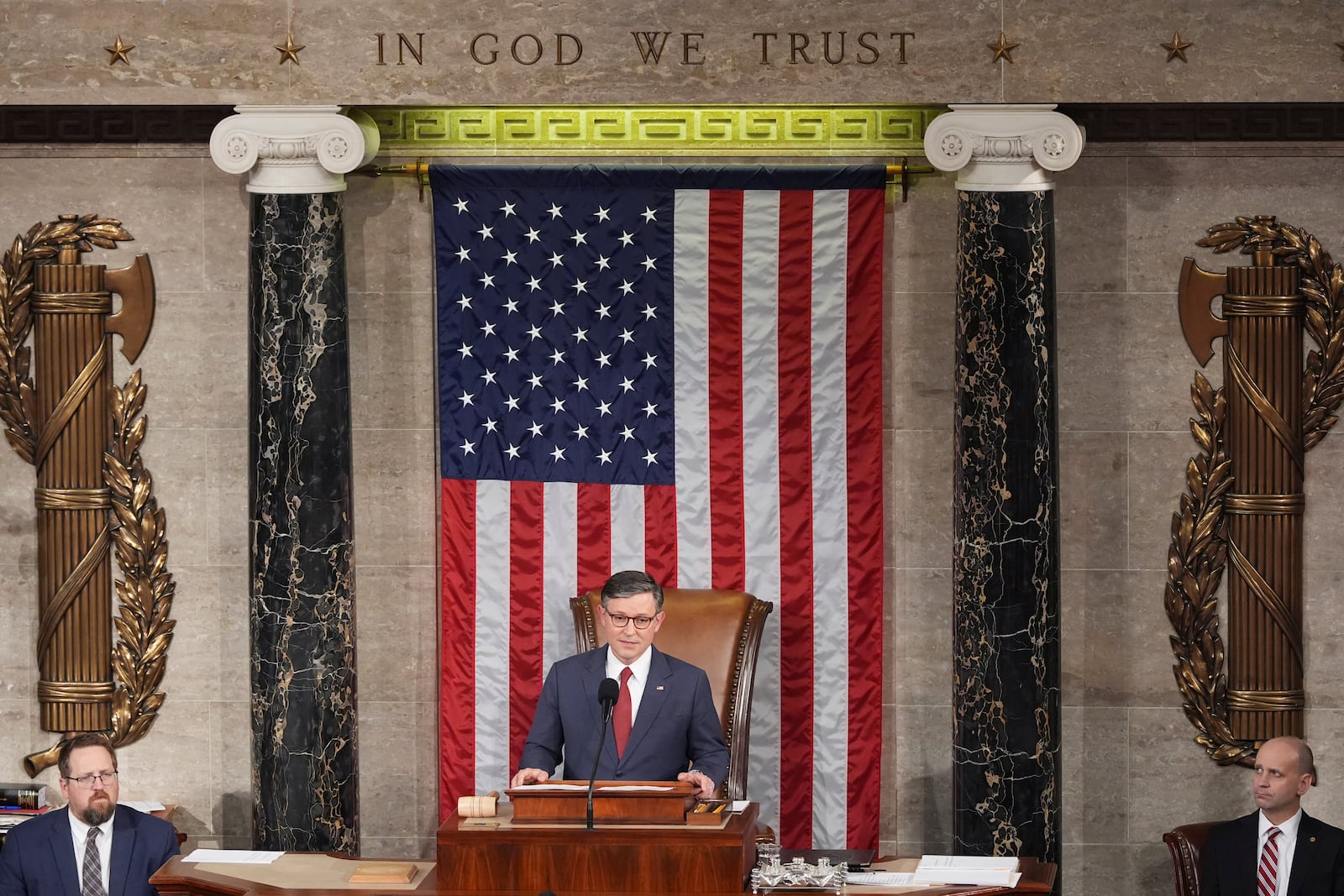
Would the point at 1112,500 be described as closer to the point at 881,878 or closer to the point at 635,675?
the point at 635,675

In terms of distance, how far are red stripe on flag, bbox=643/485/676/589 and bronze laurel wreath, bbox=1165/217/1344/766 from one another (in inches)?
97.8

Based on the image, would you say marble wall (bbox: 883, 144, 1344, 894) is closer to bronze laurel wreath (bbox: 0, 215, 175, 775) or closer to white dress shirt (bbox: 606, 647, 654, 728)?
white dress shirt (bbox: 606, 647, 654, 728)

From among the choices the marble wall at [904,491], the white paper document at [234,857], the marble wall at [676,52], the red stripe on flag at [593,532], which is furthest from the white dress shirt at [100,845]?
the marble wall at [676,52]

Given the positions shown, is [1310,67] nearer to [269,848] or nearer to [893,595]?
[893,595]

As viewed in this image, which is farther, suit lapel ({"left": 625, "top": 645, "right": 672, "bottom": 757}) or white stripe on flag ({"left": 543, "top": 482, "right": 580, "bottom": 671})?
white stripe on flag ({"left": 543, "top": 482, "right": 580, "bottom": 671})

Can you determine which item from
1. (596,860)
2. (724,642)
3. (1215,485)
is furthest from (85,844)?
(1215,485)

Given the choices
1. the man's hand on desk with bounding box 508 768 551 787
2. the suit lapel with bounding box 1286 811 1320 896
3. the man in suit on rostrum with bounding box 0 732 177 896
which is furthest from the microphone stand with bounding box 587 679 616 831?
the suit lapel with bounding box 1286 811 1320 896

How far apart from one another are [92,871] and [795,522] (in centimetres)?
374

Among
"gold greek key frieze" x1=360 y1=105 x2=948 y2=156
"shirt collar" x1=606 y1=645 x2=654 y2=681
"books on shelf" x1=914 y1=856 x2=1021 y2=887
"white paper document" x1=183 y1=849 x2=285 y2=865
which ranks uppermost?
"gold greek key frieze" x1=360 y1=105 x2=948 y2=156

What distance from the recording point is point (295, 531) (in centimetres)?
838

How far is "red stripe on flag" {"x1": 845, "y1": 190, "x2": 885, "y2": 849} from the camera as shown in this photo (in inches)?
345

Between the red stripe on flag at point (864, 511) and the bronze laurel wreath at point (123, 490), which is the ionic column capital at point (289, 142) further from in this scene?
the red stripe on flag at point (864, 511)

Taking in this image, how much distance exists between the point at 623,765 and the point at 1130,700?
2919 mm

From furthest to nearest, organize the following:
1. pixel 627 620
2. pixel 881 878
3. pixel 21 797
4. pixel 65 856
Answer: pixel 21 797 < pixel 627 620 < pixel 65 856 < pixel 881 878
